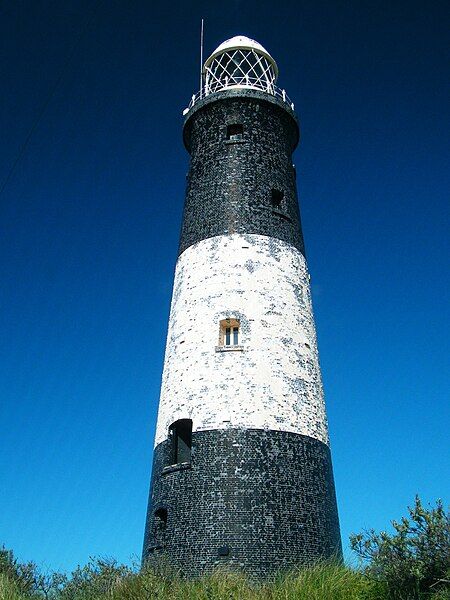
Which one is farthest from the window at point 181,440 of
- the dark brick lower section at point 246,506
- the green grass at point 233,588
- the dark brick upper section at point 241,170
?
the dark brick upper section at point 241,170

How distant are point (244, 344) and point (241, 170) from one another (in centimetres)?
699

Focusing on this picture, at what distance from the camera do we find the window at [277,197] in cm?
2350

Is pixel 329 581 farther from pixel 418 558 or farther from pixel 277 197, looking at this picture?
pixel 277 197

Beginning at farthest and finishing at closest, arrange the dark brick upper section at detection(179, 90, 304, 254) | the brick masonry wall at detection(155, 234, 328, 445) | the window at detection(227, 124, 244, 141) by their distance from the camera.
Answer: the window at detection(227, 124, 244, 141)
the dark brick upper section at detection(179, 90, 304, 254)
the brick masonry wall at detection(155, 234, 328, 445)

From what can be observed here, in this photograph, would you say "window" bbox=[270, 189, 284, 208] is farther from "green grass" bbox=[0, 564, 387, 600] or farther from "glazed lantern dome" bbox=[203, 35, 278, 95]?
"green grass" bbox=[0, 564, 387, 600]

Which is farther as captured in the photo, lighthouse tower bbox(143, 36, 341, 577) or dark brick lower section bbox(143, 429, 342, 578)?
lighthouse tower bbox(143, 36, 341, 577)

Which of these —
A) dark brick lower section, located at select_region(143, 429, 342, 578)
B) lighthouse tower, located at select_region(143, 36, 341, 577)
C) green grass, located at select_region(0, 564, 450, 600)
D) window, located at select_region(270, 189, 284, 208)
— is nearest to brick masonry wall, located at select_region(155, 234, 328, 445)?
lighthouse tower, located at select_region(143, 36, 341, 577)

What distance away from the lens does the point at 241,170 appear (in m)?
23.4

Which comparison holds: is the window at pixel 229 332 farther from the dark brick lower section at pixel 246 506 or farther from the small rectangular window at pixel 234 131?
the small rectangular window at pixel 234 131

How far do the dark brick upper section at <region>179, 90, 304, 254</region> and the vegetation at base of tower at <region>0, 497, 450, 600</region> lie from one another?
11.4 meters

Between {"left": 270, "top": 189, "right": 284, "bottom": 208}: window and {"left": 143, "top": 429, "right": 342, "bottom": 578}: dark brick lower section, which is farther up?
{"left": 270, "top": 189, "right": 284, "bottom": 208}: window


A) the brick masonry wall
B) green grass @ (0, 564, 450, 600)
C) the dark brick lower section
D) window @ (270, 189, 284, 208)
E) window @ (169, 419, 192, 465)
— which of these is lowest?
green grass @ (0, 564, 450, 600)

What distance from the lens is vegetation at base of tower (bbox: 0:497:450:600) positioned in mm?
13469

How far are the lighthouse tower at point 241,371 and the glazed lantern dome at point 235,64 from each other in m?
0.70
